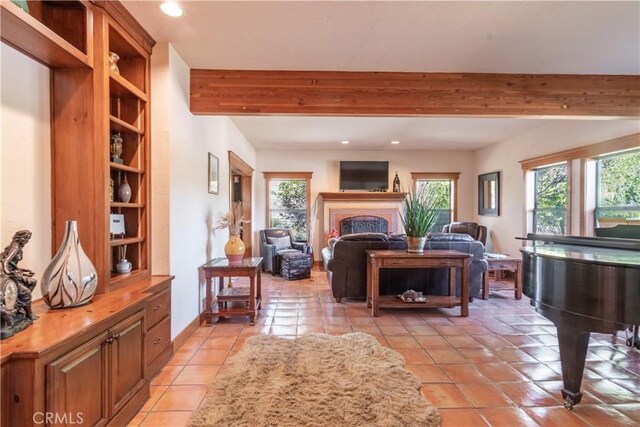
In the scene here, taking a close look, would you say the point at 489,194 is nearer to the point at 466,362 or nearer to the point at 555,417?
the point at 466,362

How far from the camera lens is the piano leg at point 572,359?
1860 millimetres

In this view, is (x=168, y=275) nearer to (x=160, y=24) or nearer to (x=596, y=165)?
(x=160, y=24)

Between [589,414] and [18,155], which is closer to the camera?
[18,155]

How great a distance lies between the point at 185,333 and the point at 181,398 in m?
0.96

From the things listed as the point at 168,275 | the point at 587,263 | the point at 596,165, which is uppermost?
the point at 596,165

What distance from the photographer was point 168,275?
2545mm

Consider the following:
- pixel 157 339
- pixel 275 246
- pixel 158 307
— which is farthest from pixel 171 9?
pixel 275 246

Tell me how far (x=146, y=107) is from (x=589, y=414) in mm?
3846

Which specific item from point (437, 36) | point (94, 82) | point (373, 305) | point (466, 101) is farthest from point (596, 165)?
point (94, 82)

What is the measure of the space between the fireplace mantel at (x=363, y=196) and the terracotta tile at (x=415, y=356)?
448 cm

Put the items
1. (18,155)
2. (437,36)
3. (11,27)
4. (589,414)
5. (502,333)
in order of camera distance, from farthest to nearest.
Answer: (502,333)
(437,36)
(589,414)
(18,155)
(11,27)

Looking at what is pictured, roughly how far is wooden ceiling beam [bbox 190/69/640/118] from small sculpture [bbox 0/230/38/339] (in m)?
2.10

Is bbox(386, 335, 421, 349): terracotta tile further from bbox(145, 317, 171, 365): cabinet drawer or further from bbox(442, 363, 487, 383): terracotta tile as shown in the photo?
bbox(145, 317, 171, 365): cabinet drawer

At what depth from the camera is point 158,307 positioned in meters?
2.25
